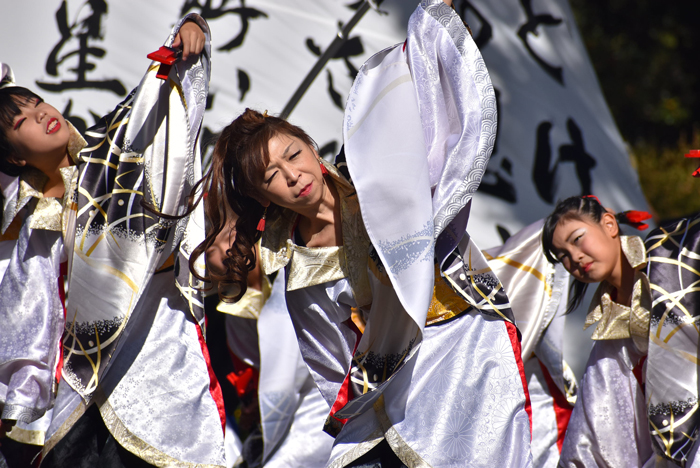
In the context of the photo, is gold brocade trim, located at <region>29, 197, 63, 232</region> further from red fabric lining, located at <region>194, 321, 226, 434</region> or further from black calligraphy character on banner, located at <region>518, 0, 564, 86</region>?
black calligraphy character on banner, located at <region>518, 0, 564, 86</region>

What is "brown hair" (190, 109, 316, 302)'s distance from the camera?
1934 millimetres

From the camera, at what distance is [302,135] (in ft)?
6.44

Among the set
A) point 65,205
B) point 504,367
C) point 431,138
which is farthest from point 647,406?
point 65,205

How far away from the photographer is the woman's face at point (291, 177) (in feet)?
5.95

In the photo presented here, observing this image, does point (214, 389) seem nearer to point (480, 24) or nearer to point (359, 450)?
point (359, 450)

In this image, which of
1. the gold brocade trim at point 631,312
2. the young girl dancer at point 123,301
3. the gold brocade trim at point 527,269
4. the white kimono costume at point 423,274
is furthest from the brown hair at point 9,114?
the gold brocade trim at point 631,312

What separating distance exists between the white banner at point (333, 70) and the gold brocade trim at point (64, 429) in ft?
5.54

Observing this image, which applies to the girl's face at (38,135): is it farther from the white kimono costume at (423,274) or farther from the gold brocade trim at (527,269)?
Result: the gold brocade trim at (527,269)

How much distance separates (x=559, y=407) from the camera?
2.54 meters

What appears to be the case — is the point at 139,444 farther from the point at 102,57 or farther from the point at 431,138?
the point at 102,57

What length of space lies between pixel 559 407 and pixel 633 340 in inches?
21.6

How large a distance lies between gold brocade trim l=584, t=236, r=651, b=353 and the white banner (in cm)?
107

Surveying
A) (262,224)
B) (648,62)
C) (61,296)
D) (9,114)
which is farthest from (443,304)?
(648,62)

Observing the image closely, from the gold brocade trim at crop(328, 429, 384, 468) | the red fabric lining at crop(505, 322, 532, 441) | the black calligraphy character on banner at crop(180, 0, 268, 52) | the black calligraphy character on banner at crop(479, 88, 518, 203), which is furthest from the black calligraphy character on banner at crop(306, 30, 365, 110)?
the gold brocade trim at crop(328, 429, 384, 468)
